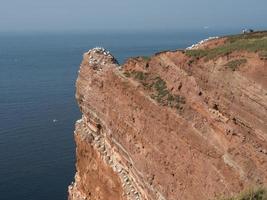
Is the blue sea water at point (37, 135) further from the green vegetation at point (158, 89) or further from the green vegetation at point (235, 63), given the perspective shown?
the green vegetation at point (235, 63)

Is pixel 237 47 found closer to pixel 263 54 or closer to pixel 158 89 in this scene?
pixel 263 54

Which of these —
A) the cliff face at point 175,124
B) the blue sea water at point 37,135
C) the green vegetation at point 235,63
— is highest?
the green vegetation at point 235,63

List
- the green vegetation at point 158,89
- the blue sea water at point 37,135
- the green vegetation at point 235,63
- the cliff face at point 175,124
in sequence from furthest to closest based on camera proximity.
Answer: the blue sea water at point 37,135
the green vegetation at point 158,89
the green vegetation at point 235,63
the cliff face at point 175,124

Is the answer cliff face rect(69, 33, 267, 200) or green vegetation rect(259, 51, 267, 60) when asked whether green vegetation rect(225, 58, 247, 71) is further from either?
green vegetation rect(259, 51, 267, 60)

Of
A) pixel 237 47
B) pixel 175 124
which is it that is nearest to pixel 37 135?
pixel 237 47

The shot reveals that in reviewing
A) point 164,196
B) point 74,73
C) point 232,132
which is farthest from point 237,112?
point 74,73

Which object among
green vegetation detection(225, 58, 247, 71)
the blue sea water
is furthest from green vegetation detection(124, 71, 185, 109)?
the blue sea water

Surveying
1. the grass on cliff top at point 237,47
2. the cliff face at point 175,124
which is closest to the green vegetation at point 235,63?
the cliff face at point 175,124

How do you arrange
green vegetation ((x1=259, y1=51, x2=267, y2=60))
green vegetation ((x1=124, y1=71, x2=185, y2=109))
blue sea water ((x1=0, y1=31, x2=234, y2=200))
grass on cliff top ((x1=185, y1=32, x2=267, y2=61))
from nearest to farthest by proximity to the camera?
green vegetation ((x1=259, y1=51, x2=267, y2=60)), green vegetation ((x1=124, y1=71, x2=185, y2=109)), grass on cliff top ((x1=185, y1=32, x2=267, y2=61)), blue sea water ((x1=0, y1=31, x2=234, y2=200))
